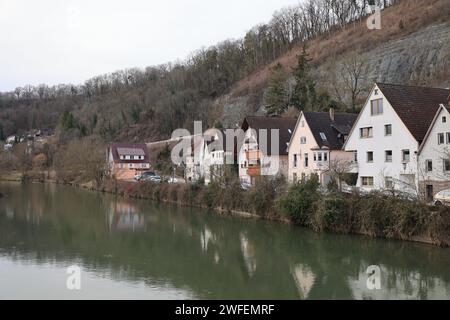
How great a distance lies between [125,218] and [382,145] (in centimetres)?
2064

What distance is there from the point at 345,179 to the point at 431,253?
36.6 ft

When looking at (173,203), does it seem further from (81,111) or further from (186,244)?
(81,111)

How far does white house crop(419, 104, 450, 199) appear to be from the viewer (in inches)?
1067

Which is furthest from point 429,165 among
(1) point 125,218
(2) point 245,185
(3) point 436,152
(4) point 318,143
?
(1) point 125,218

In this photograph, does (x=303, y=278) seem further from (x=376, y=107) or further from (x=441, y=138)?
(x=376, y=107)

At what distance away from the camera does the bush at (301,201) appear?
29.2 metres

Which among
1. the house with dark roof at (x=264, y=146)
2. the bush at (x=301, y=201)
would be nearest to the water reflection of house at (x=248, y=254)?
the bush at (x=301, y=201)

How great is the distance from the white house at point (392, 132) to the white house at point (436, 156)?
2.11ft

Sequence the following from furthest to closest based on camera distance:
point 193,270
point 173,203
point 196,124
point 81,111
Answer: point 81,111
point 196,124
point 173,203
point 193,270

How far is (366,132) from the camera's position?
110 feet

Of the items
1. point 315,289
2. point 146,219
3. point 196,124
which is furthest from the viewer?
point 196,124

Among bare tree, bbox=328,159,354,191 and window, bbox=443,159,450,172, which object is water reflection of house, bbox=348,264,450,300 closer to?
window, bbox=443,159,450,172

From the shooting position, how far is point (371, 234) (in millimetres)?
25719
